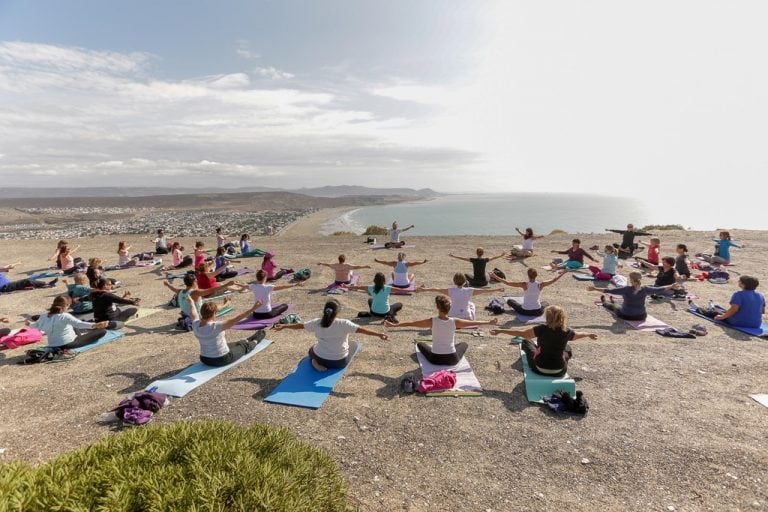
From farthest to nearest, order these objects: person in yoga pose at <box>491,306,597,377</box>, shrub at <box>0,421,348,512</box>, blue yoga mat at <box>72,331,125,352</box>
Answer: blue yoga mat at <box>72,331,125,352</box> < person in yoga pose at <box>491,306,597,377</box> < shrub at <box>0,421,348,512</box>

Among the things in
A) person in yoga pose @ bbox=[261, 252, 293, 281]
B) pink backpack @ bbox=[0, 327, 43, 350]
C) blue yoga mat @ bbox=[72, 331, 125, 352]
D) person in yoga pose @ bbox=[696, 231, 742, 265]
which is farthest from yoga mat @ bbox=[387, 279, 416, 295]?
person in yoga pose @ bbox=[696, 231, 742, 265]

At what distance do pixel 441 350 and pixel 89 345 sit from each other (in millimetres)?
9111

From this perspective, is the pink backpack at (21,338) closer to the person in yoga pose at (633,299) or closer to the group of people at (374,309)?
the group of people at (374,309)

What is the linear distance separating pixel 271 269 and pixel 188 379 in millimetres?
9016

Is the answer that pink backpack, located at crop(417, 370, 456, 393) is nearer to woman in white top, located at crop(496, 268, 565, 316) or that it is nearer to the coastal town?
A: woman in white top, located at crop(496, 268, 565, 316)

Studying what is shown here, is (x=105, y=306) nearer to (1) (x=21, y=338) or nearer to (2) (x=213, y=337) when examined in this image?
(1) (x=21, y=338)

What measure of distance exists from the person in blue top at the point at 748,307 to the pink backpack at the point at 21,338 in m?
19.1

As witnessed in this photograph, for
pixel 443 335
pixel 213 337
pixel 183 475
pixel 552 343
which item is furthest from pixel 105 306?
pixel 552 343

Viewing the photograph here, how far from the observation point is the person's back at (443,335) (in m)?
7.83

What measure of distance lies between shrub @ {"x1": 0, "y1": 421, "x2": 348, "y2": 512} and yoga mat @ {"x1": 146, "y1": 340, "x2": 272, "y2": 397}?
3.18m

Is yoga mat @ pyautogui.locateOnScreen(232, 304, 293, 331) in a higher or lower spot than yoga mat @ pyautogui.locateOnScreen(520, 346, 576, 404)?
lower

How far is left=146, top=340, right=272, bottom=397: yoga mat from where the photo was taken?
7.26 meters

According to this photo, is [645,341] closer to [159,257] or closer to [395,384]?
[395,384]

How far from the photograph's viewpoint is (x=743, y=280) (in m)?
10.5
